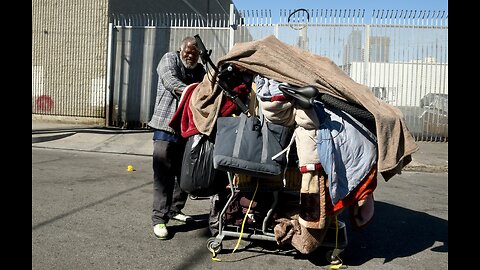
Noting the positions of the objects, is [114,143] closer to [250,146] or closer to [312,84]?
[250,146]

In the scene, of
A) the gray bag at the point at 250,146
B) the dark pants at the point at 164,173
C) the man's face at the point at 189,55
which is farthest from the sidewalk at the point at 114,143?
the gray bag at the point at 250,146

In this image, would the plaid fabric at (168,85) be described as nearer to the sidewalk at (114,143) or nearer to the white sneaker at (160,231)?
the white sneaker at (160,231)

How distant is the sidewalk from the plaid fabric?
19.6ft

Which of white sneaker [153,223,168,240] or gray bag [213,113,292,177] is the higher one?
gray bag [213,113,292,177]

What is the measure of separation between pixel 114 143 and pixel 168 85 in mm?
7227

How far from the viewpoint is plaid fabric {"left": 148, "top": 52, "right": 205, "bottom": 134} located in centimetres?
400

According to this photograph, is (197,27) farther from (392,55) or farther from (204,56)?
(204,56)

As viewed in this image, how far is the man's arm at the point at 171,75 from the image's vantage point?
395cm

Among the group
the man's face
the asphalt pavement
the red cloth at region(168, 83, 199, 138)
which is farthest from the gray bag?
the man's face

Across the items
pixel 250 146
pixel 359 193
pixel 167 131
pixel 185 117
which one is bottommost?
pixel 359 193

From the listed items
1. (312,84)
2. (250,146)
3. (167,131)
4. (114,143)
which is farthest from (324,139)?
(114,143)

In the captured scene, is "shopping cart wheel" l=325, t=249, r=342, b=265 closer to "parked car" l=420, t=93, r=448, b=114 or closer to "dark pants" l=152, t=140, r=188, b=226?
"dark pants" l=152, t=140, r=188, b=226

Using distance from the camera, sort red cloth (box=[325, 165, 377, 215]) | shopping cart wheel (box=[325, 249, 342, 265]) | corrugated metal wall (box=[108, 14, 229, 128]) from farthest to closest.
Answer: corrugated metal wall (box=[108, 14, 229, 128])
shopping cart wheel (box=[325, 249, 342, 265])
red cloth (box=[325, 165, 377, 215])

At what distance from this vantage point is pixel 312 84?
3381 mm
